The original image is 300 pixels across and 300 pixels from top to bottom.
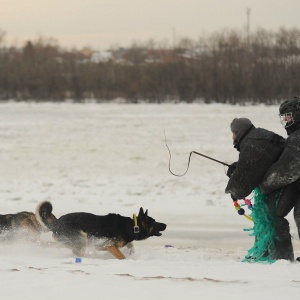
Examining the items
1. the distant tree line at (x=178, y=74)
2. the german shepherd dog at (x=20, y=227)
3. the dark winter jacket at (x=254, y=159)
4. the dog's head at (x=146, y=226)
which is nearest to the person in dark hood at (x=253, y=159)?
the dark winter jacket at (x=254, y=159)

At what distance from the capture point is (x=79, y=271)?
561 centimetres

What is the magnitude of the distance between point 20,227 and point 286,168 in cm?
336

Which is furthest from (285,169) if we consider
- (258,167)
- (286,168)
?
(258,167)

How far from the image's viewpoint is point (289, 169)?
251 inches

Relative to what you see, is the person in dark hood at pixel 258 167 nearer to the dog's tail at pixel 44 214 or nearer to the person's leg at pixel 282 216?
the person's leg at pixel 282 216

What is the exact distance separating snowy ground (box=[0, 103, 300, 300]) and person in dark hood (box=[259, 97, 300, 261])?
2.36 ft

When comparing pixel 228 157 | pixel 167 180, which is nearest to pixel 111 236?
pixel 167 180

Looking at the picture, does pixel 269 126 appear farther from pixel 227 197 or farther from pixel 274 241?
pixel 274 241

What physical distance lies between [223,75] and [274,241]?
165ft

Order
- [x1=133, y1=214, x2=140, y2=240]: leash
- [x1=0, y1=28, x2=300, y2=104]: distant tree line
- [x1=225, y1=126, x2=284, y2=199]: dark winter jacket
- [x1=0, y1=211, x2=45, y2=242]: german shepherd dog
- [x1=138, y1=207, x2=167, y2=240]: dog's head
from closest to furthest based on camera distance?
[x1=225, y1=126, x2=284, y2=199]: dark winter jacket < [x1=133, y1=214, x2=140, y2=240]: leash < [x1=0, y1=211, x2=45, y2=242]: german shepherd dog < [x1=138, y1=207, x2=167, y2=240]: dog's head < [x1=0, y1=28, x2=300, y2=104]: distant tree line

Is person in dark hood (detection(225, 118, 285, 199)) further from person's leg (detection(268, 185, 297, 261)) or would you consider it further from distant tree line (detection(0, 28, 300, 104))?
distant tree line (detection(0, 28, 300, 104))

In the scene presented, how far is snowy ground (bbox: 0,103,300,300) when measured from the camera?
5051 mm

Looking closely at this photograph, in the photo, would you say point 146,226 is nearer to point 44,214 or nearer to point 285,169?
point 44,214

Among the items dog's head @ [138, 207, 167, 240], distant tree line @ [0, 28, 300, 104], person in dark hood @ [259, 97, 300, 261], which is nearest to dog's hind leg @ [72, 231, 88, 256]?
dog's head @ [138, 207, 167, 240]
